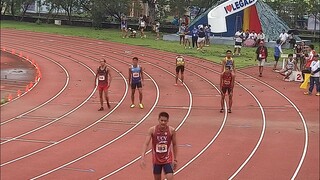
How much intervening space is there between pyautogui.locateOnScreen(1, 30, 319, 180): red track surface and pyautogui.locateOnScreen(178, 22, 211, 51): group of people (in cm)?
708

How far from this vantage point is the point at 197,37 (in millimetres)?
28906

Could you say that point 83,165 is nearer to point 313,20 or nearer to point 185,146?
point 185,146

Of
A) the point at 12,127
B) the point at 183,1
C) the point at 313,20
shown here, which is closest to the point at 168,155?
the point at 12,127

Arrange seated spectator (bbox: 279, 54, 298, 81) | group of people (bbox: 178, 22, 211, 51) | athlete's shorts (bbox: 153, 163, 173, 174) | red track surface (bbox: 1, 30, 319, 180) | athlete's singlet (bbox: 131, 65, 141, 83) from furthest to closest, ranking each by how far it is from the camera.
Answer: group of people (bbox: 178, 22, 211, 51) < seated spectator (bbox: 279, 54, 298, 81) < athlete's singlet (bbox: 131, 65, 141, 83) < red track surface (bbox: 1, 30, 319, 180) < athlete's shorts (bbox: 153, 163, 173, 174)

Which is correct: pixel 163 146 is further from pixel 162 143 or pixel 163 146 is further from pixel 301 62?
pixel 301 62

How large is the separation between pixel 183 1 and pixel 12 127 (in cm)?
2982

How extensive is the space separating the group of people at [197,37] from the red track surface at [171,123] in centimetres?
708

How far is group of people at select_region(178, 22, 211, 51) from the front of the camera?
1127 inches

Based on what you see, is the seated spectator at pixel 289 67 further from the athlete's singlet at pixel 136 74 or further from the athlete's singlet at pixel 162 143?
the athlete's singlet at pixel 162 143

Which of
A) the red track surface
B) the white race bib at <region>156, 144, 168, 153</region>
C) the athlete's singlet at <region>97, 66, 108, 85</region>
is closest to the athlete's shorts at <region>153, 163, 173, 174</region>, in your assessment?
the white race bib at <region>156, 144, 168, 153</region>

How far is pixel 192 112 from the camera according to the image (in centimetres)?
1434

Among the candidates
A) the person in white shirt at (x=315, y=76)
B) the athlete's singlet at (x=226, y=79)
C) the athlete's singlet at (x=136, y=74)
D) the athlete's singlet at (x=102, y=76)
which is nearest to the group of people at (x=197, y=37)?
the person in white shirt at (x=315, y=76)

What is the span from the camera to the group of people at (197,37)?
28.6 meters

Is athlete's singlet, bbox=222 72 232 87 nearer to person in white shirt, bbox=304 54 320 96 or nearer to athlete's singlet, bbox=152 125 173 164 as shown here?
person in white shirt, bbox=304 54 320 96
